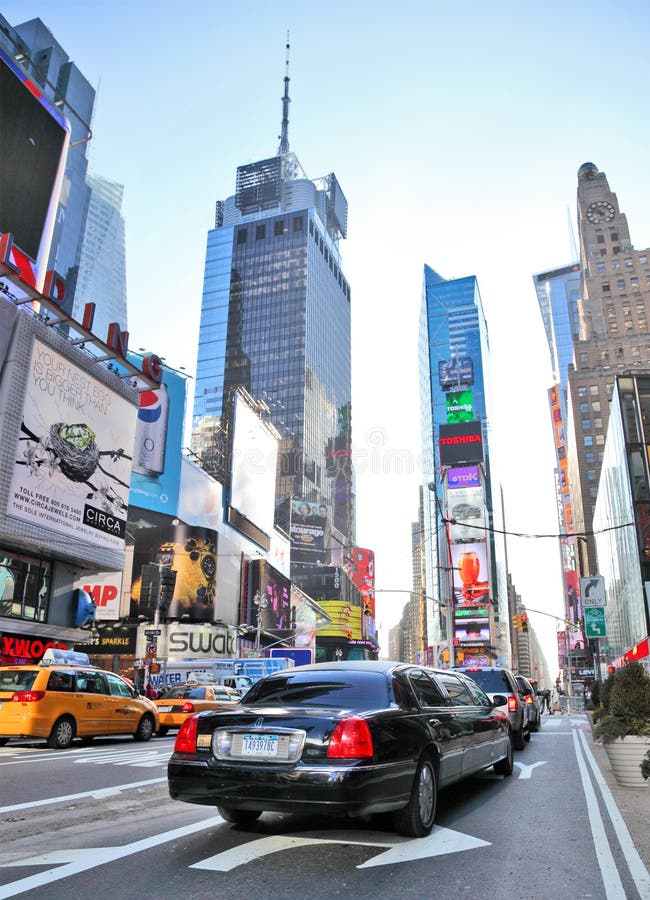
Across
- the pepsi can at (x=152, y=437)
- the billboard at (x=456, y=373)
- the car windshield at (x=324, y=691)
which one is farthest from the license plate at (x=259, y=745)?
the billboard at (x=456, y=373)

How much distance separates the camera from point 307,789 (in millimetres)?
5094

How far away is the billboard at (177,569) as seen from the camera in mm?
63250

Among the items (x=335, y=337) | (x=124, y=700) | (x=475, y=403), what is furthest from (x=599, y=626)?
(x=335, y=337)

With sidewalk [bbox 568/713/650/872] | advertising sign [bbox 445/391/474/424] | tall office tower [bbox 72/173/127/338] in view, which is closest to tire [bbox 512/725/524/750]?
sidewalk [bbox 568/713/650/872]

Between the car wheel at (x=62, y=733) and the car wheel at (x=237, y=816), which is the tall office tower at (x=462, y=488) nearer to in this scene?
the car wheel at (x=62, y=733)

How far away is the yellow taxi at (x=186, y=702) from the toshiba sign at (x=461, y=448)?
108 m

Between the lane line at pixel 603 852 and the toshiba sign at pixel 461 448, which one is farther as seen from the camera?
the toshiba sign at pixel 461 448

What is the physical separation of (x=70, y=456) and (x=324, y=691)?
2914 cm

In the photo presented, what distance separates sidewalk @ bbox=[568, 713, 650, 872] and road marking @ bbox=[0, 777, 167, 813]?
5610mm

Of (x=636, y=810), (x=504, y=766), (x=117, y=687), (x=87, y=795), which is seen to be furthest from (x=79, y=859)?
(x=117, y=687)

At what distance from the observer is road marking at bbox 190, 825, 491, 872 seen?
195 inches

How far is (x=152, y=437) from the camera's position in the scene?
212 feet

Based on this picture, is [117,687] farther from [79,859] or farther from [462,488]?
[462,488]

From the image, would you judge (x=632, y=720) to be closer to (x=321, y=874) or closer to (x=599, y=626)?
(x=321, y=874)
